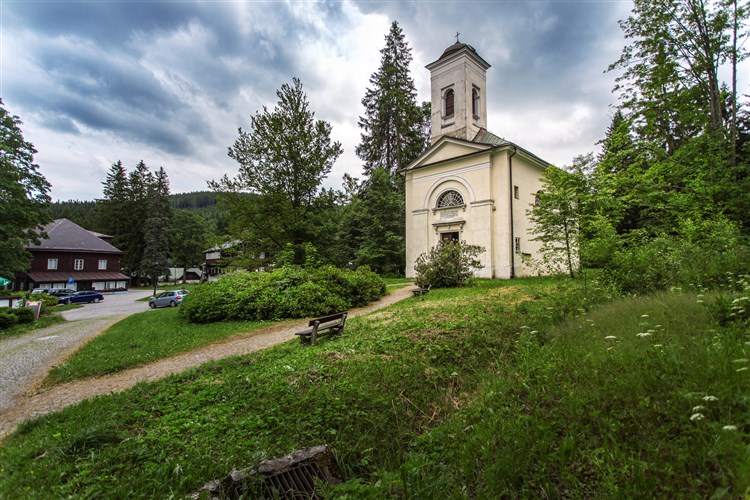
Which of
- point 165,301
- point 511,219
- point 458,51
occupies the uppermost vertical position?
point 458,51

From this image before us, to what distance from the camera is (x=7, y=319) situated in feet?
47.3

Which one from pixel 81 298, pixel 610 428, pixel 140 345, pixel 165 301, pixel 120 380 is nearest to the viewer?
pixel 610 428

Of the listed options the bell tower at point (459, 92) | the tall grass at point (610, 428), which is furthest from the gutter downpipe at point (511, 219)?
the tall grass at point (610, 428)

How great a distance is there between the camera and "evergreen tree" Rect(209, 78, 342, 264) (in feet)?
66.4

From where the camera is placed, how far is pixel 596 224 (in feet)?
32.4

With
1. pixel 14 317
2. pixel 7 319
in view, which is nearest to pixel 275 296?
pixel 7 319

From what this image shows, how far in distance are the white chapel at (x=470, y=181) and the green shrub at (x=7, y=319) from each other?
802 inches

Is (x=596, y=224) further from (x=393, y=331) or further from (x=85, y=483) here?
(x=85, y=483)

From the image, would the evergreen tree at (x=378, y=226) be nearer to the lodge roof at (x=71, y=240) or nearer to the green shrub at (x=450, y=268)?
the green shrub at (x=450, y=268)

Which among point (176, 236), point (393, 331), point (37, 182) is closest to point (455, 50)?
point (393, 331)

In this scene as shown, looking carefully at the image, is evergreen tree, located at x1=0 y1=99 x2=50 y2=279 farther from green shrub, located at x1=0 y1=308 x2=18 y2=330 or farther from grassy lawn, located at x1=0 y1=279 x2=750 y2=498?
grassy lawn, located at x1=0 y1=279 x2=750 y2=498

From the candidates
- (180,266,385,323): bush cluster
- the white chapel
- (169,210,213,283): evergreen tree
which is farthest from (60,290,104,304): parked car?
the white chapel

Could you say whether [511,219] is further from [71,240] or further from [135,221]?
[135,221]

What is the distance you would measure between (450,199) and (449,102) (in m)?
7.33
